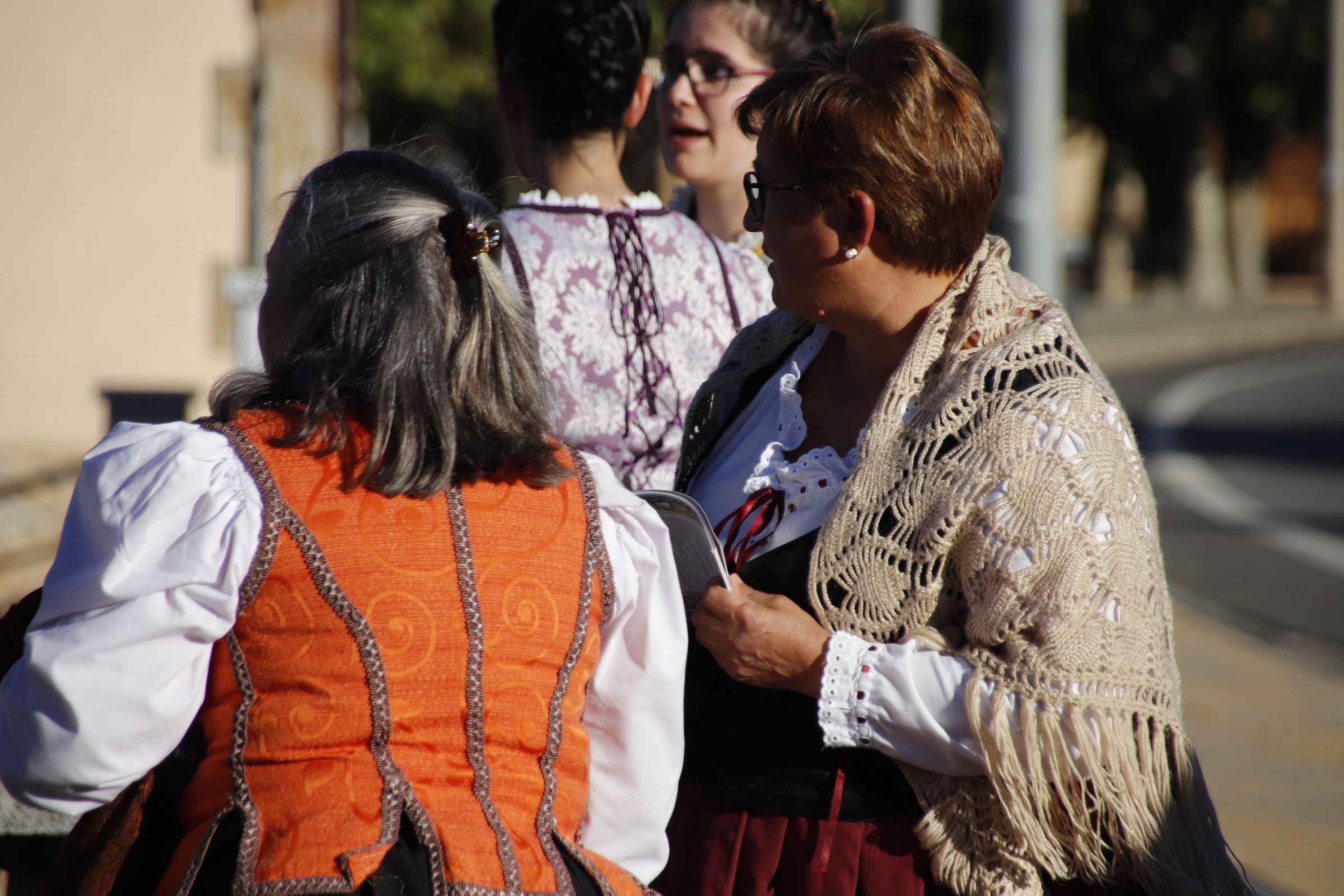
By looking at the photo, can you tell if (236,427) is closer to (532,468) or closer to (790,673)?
(532,468)

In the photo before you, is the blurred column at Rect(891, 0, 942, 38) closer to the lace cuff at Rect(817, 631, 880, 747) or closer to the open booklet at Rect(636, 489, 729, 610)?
the open booklet at Rect(636, 489, 729, 610)

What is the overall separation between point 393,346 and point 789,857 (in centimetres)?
99

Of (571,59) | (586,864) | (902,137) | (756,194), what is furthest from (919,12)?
(586,864)

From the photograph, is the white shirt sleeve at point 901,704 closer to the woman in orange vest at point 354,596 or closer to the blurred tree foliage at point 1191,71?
the woman in orange vest at point 354,596

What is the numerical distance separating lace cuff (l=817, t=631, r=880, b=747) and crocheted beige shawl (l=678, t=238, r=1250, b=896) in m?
0.05

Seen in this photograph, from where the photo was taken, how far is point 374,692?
1739 mm

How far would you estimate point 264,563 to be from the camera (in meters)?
1.71

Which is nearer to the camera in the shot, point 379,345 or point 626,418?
point 379,345

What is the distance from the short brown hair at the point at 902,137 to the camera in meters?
2.17

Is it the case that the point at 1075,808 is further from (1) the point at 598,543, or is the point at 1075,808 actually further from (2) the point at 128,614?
(2) the point at 128,614

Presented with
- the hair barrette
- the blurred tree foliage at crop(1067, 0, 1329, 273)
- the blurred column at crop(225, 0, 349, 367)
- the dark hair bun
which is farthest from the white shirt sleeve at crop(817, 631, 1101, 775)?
the blurred tree foliage at crop(1067, 0, 1329, 273)

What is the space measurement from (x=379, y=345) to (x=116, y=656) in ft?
1.62

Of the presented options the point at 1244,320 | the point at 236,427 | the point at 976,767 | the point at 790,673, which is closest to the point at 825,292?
the point at 790,673

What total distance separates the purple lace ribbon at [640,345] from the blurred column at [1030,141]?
6.25 feet
